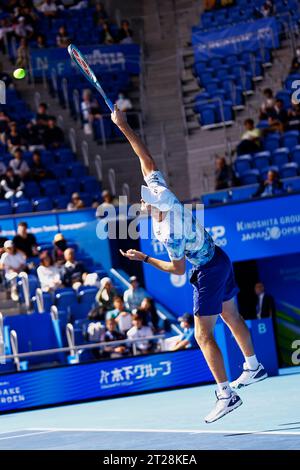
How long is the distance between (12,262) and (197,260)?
11.9 metres

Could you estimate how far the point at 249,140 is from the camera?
25.5m

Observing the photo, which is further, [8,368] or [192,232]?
[8,368]

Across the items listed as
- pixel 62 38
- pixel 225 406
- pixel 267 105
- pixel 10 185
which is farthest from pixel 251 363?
pixel 62 38

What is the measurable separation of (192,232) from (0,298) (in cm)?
1302

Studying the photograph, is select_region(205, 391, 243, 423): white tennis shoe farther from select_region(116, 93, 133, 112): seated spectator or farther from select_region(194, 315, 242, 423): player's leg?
select_region(116, 93, 133, 112): seated spectator

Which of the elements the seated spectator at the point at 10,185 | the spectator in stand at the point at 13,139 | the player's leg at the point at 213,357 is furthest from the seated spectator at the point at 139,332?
the player's leg at the point at 213,357

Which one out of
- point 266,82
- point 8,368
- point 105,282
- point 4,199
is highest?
point 266,82

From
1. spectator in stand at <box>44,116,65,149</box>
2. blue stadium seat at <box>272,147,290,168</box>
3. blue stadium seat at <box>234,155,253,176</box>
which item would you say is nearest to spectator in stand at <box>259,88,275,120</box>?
blue stadium seat at <box>272,147,290,168</box>

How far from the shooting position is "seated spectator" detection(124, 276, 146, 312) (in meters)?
21.5

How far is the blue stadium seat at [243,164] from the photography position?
24844 millimetres

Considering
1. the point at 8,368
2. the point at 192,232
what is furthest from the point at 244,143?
the point at 192,232

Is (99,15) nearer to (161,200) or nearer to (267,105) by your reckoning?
(267,105)
